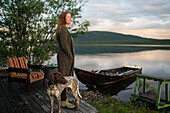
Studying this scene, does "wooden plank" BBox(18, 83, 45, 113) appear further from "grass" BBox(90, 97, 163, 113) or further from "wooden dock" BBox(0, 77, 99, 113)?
"grass" BBox(90, 97, 163, 113)

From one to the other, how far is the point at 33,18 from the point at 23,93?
4.76 meters

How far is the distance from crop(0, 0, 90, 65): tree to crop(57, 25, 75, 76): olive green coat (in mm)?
4470

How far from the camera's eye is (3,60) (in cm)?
781

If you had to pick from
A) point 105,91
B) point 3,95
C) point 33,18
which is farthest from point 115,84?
point 3,95

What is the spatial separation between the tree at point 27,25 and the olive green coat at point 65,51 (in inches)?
176

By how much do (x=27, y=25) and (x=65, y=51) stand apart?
224 inches

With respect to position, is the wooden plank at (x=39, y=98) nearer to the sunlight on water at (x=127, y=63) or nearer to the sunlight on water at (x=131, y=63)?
the sunlight on water at (x=127, y=63)

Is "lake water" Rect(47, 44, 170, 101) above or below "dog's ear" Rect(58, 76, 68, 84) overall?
below

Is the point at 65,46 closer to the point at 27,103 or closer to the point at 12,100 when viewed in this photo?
the point at 27,103

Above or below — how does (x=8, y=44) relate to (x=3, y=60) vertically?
above

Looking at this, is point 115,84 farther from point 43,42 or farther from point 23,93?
point 23,93

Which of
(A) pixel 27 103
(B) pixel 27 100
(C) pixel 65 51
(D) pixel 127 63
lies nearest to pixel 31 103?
(A) pixel 27 103

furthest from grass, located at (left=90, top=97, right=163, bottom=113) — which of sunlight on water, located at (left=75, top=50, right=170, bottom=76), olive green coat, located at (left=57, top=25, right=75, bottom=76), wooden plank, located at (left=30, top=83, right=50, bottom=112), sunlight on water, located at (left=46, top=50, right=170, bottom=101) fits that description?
sunlight on water, located at (left=75, top=50, right=170, bottom=76)

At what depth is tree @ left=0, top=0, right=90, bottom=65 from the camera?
720cm
